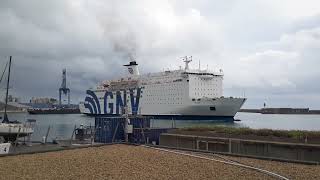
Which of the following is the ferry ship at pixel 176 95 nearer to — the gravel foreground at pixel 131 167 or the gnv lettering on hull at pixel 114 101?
the gnv lettering on hull at pixel 114 101

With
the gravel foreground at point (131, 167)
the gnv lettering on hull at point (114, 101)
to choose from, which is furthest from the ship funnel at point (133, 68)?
the gravel foreground at point (131, 167)

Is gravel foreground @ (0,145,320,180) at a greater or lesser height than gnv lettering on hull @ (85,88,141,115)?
lesser

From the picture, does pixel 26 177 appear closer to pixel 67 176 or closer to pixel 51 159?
pixel 67 176

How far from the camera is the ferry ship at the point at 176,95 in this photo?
69000 mm

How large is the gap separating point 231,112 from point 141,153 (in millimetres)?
58803

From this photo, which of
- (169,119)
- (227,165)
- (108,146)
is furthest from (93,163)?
(169,119)

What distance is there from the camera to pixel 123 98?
83.4 meters

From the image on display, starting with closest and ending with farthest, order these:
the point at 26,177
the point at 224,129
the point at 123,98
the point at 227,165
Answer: the point at 26,177
the point at 227,165
the point at 224,129
the point at 123,98

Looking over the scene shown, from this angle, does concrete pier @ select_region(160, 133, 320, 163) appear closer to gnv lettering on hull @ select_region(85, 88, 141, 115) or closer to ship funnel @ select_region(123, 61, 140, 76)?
gnv lettering on hull @ select_region(85, 88, 141, 115)

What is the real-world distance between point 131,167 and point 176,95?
61.1 metres

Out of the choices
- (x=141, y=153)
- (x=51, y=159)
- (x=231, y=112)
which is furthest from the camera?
(x=231, y=112)

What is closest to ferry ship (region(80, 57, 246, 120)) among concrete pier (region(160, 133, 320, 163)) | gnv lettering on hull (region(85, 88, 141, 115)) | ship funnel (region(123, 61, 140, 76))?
gnv lettering on hull (region(85, 88, 141, 115))

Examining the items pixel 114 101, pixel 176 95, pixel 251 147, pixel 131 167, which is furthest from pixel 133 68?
pixel 131 167

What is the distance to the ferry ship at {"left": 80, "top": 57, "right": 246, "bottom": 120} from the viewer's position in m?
69.0
